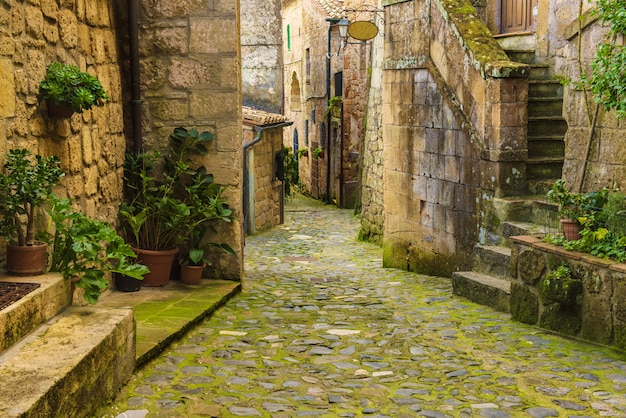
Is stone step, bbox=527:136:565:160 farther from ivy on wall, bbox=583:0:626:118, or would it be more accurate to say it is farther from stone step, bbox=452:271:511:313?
ivy on wall, bbox=583:0:626:118

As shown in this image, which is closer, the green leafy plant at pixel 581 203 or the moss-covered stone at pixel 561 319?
the moss-covered stone at pixel 561 319

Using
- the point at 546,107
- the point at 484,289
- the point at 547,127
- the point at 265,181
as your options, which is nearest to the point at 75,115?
the point at 484,289

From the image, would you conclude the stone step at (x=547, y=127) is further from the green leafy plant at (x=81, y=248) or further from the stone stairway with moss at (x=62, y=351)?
the green leafy plant at (x=81, y=248)

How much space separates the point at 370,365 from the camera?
196 inches

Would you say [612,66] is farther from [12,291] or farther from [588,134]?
[12,291]

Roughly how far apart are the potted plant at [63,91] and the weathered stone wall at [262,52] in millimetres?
18232

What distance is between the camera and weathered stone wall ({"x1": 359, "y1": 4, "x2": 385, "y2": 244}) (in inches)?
552

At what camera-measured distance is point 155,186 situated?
7.17 metres

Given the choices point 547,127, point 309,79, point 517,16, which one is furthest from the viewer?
point 309,79

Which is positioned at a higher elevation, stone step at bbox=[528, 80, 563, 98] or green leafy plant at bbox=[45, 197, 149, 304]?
stone step at bbox=[528, 80, 563, 98]

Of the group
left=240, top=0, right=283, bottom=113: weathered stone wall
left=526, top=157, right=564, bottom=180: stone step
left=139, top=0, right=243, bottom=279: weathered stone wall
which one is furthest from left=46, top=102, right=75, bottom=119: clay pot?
left=240, top=0, right=283, bottom=113: weathered stone wall

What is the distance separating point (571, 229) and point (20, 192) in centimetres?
369

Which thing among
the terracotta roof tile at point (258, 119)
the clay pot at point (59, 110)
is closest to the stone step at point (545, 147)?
the clay pot at point (59, 110)

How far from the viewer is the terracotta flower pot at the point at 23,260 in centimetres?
423
